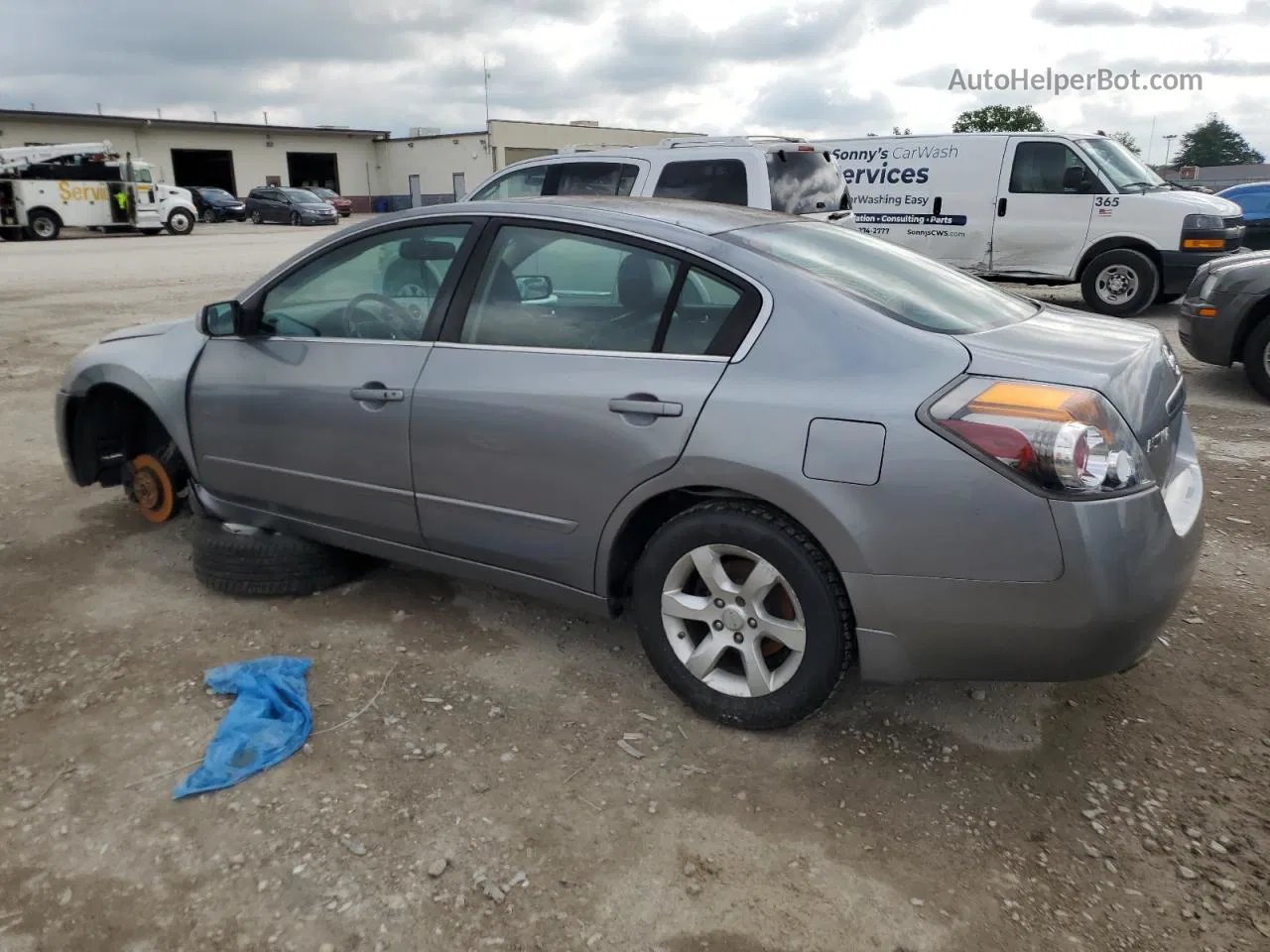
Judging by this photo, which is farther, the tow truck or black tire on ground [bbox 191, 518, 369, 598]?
the tow truck

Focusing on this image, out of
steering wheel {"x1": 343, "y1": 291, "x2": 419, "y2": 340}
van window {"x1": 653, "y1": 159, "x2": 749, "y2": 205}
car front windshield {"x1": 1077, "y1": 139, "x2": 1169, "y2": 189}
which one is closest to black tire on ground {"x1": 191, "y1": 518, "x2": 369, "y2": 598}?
steering wheel {"x1": 343, "y1": 291, "x2": 419, "y2": 340}

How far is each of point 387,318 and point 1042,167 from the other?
1024 centimetres

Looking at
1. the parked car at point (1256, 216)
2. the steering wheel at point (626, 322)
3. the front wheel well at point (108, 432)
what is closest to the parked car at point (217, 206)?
the parked car at point (1256, 216)

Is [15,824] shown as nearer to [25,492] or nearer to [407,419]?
[407,419]

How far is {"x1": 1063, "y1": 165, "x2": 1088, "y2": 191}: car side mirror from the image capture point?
11227 millimetres

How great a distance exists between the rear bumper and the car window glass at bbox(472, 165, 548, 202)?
711cm

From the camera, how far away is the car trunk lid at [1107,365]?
2.53m

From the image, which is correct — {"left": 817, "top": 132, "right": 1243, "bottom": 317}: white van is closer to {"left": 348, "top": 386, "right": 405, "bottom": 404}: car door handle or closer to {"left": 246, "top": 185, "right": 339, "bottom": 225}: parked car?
{"left": 348, "top": 386, "right": 405, "bottom": 404}: car door handle

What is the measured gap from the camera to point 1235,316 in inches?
281

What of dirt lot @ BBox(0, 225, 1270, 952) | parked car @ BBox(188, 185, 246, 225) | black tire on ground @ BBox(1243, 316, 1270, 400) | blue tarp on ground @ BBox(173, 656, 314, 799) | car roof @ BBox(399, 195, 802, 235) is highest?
parked car @ BBox(188, 185, 246, 225)

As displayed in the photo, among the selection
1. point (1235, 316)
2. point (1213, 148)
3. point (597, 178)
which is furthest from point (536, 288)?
point (1213, 148)

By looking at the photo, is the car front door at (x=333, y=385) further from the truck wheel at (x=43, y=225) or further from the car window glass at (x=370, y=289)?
the truck wheel at (x=43, y=225)

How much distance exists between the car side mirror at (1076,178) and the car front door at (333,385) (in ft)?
32.9

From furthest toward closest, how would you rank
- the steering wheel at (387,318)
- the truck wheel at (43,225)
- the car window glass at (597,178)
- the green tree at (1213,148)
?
1. the green tree at (1213,148)
2. the truck wheel at (43,225)
3. the car window glass at (597,178)
4. the steering wheel at (387,318)
